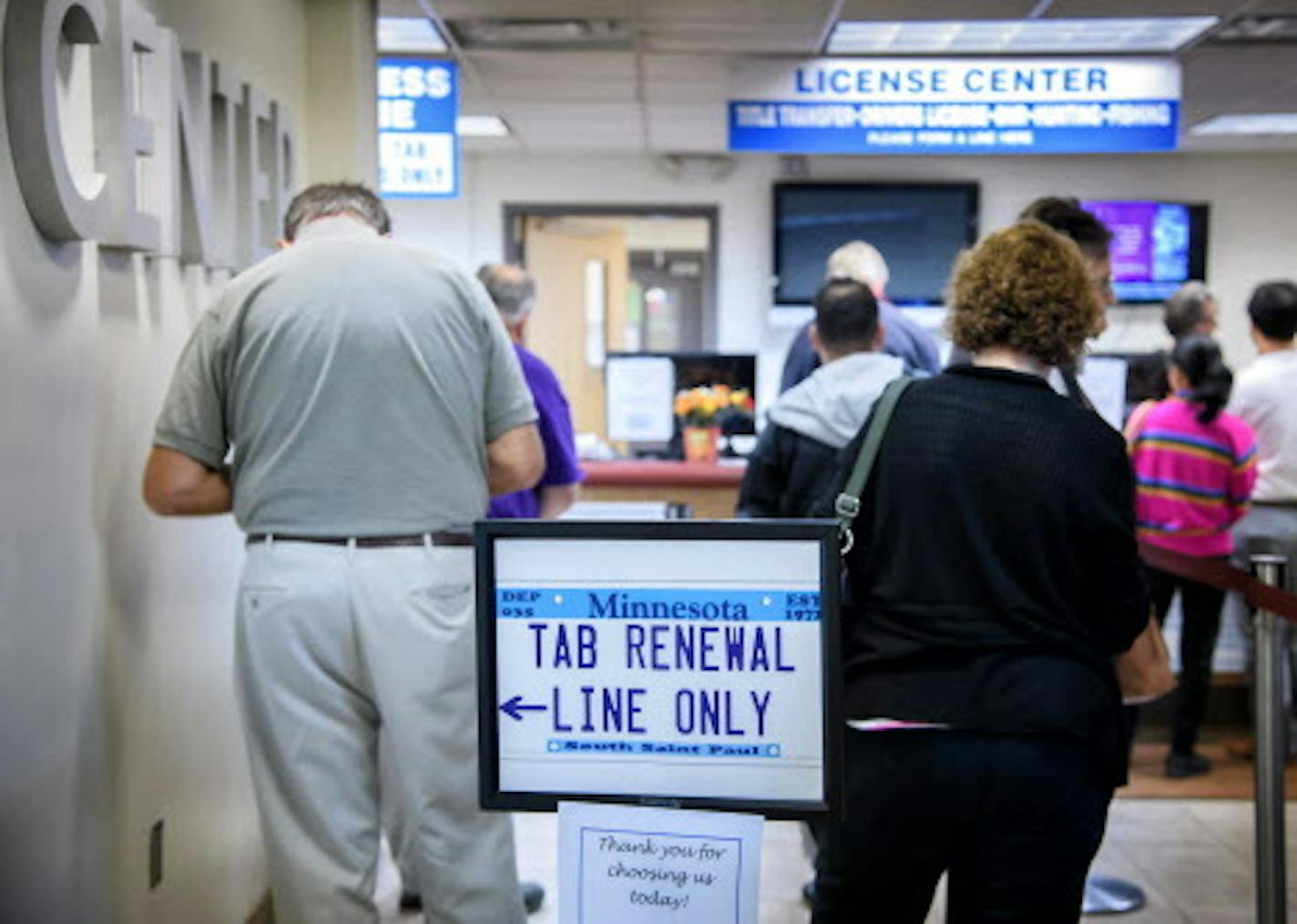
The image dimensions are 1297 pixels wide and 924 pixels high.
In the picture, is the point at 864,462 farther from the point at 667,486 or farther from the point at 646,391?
the point at 646,391

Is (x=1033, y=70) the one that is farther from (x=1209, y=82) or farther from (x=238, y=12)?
(x=238, y=12)

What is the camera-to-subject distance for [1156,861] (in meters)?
4.24

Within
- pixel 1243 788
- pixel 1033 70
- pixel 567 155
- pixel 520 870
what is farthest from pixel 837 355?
pixel 567 155

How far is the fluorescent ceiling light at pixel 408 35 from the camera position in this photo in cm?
583

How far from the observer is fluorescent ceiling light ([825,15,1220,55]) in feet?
19.4

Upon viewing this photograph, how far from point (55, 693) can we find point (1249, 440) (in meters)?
3.75

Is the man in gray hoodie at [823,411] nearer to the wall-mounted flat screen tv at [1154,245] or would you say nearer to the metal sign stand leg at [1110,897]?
the metal sign stand leg at [1110,897]

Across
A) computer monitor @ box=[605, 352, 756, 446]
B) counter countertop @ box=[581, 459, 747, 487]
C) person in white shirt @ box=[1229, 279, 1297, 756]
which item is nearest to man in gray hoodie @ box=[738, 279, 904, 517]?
counter countertop @ box=[581, 459, 747, 487]

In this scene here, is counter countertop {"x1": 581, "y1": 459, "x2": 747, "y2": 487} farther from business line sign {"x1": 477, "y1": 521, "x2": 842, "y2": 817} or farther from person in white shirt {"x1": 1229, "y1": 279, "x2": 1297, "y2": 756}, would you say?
business line sign {"x1": 477, "y1": 521, "x2": 842, "y2": 817}

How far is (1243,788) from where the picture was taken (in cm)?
491

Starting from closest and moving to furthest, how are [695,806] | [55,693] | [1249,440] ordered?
[695,806] < [55,693] < [1249,440]

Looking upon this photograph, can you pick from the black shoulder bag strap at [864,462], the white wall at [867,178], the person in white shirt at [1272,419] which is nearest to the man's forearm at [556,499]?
the black shoulder bag strap at [864,462]

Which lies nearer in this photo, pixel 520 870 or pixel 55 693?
pixel 55 693

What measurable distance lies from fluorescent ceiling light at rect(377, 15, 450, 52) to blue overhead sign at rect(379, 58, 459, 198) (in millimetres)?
113
